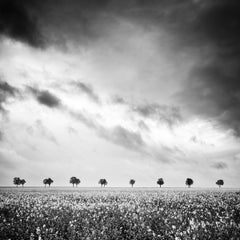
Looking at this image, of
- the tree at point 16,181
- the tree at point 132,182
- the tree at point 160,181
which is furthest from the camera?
the tree at point 132,182

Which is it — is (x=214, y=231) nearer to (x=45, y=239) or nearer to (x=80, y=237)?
(x=80, y=237)

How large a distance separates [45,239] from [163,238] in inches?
161

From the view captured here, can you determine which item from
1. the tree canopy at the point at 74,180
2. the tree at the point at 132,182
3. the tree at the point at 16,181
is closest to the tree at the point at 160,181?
the tree at the point at 132,182

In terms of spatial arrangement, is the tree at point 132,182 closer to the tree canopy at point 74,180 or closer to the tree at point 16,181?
the tree canopy at point 74,180

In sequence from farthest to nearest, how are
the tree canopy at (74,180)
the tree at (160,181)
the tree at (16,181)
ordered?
1. the tree canopy at (74,180)
2. the tree at (160,181)
3. the tree at (16,181)

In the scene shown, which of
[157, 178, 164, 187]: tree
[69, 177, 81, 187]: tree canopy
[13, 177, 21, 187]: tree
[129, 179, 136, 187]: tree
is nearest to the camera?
[13, 177, 21, 187]: tree

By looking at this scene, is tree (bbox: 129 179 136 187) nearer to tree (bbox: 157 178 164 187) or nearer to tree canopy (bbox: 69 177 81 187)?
tree (bbox: 157 178 164 187)

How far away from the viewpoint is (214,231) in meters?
8.25

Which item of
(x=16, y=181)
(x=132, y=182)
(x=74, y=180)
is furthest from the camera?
(x=132, y=182)

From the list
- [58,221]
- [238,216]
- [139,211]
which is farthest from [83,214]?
[238,216]

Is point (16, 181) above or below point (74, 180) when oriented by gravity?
below

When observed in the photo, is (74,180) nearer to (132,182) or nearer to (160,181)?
(132,182)

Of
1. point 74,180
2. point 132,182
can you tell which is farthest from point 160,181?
point 74,180

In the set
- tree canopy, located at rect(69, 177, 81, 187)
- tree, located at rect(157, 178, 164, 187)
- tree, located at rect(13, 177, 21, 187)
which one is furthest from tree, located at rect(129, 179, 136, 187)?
tree, located at rect(13, 177, 21, 187)
